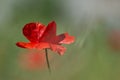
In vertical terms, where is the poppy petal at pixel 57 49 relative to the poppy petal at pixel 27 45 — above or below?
below

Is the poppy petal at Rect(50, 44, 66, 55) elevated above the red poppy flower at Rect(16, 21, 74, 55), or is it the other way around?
the red poppy flower at Rect(16, 21, 74, 55)

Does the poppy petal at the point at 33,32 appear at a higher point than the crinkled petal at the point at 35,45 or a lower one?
higher

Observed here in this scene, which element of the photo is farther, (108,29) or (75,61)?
(108,29)

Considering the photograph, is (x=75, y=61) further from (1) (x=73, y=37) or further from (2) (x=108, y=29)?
(2) (x=108, y=29)

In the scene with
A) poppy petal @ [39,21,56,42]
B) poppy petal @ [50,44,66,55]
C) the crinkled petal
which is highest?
poppy petal @ [39,21,56,42]

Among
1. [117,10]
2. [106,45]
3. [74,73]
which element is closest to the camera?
[74,73]

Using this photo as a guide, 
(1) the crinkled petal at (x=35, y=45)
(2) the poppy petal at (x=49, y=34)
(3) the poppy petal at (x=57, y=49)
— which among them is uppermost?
(2) the poppy petal at (x=49, y=34)

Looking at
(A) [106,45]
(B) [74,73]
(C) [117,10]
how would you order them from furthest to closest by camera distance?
1. (C) [117,10]
2. (A) [106,45]
3. (B) [74,73]

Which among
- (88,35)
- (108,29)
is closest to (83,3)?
(108,29)
